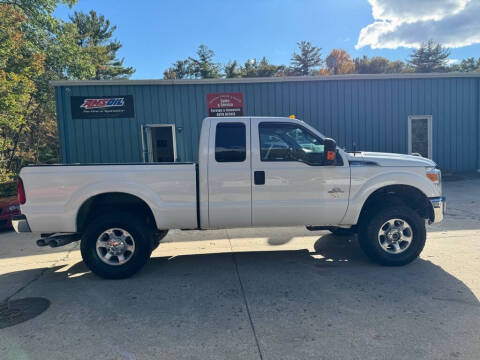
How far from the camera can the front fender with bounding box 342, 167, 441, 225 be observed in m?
4.41

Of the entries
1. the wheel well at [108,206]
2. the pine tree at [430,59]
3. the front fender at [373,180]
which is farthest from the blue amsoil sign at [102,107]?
the pine tree at [430,59]

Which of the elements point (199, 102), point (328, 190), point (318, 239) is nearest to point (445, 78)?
point (199, 102)

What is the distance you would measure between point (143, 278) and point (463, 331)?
3494 mm

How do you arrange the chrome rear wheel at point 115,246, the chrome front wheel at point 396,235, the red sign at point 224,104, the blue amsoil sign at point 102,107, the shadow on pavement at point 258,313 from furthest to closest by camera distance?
the red sign at point 224,104 → the blue amsoil sign at point 102,107 → the chrome front wheel at point 396,235 → the chrome rear wheel at point 115,246 → the shadow on pavement at point 258,313

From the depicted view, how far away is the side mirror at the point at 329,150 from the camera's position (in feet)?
13.5

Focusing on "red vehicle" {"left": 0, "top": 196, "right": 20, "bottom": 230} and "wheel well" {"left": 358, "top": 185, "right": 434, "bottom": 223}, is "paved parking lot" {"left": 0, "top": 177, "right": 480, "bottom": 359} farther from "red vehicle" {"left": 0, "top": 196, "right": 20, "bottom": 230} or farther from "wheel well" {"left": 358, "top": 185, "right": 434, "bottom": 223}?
"red vehicle" {"left": 0, "top": 196, "right": 20, "bottom": 230}

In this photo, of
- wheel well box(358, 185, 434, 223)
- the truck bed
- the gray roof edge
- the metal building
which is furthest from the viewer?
the metal building

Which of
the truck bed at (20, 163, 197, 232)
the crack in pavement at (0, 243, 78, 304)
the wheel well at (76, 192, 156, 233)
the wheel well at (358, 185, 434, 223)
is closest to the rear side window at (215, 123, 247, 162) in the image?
the truck bed at (20, 163, 197, 232)

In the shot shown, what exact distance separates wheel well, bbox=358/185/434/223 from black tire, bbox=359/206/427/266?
17cm

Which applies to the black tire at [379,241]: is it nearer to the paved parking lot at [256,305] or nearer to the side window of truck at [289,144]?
the paved parking lot at [256,305]

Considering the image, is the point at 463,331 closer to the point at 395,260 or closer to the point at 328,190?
the point at 395,260

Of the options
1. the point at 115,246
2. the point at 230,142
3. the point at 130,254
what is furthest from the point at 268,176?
the point at 115,246

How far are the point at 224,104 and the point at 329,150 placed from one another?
8.73m

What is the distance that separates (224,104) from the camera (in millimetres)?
12344
